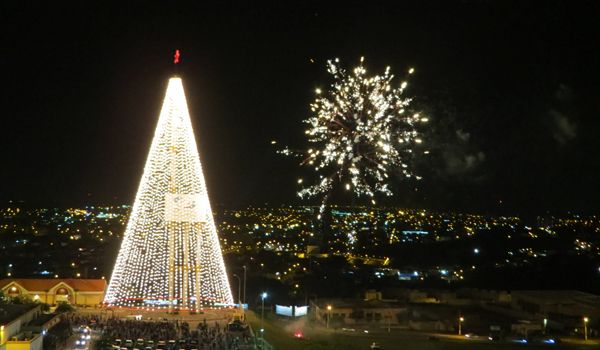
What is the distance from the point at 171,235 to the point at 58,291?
20.1ft

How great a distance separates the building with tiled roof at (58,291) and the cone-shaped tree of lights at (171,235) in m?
2.74

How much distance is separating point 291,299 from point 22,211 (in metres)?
68.0

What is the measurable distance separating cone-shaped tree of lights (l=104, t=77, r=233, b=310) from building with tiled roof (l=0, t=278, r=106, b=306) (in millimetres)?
2742

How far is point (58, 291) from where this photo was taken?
2538 centimetres

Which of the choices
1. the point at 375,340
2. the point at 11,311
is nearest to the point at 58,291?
the point at 11,311

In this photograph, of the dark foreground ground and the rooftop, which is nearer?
the rooftop

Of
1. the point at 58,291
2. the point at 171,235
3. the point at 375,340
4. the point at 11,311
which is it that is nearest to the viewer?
the point at 11,311

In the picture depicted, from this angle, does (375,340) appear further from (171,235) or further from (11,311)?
(11,311)

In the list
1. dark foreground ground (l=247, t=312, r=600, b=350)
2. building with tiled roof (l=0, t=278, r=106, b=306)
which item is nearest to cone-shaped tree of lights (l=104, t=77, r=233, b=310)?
dark foreground ground (l=247, t=312, r=600, b=350)

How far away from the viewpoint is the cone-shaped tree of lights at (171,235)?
67.2 feet

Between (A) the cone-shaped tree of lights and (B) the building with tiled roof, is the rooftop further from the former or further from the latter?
(B) the building with tiled roof

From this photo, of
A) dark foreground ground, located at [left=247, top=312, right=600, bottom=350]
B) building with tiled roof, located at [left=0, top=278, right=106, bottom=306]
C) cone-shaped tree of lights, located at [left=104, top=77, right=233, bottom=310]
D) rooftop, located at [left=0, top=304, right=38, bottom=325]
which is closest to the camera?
rooftop, located at [left=0, top=304, right=38, bottom=325]

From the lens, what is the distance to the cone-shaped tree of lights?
20.5m

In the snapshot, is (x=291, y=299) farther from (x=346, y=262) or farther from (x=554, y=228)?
(x=554, y=228)
